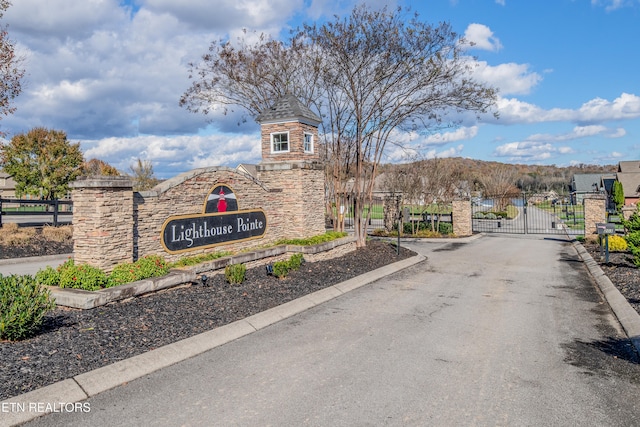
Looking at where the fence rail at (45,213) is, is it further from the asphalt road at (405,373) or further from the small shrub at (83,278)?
the asphalt road at (405,373)

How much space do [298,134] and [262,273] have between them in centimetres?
515

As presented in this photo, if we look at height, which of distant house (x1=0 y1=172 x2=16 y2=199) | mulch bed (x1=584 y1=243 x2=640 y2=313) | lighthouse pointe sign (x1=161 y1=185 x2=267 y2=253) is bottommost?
mulch bed (x1=584 y1=243 x2=640 y2=313)

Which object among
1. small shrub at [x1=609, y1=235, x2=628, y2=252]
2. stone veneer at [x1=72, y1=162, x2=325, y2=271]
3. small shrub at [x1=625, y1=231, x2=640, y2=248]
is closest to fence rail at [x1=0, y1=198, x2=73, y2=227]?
stone veneer at [x1=72, y1=162, x2=325, y2=271]

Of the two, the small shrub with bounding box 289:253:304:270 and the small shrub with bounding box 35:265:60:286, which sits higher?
the small shrub with bounding box 35:265:60:286

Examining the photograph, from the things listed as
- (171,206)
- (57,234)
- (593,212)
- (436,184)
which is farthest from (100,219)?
(436,184)

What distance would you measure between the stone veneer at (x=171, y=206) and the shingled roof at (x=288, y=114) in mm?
1489

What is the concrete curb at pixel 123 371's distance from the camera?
454 centimetres

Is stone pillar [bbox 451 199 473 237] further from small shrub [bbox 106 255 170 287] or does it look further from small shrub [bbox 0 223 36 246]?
small shrub [bbox 0 223 36 246]

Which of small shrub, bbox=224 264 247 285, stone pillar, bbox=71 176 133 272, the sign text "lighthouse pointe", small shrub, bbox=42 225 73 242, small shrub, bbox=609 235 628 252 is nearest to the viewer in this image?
stone pillar, bbox=71 176 133 272

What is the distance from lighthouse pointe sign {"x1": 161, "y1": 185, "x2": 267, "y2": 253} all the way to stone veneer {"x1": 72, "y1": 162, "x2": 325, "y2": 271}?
147 mm

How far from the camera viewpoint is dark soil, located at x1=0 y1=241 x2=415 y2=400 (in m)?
5.35

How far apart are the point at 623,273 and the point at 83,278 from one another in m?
13.6

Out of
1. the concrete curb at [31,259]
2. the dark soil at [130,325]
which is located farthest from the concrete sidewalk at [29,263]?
the dark soil at [130,325]

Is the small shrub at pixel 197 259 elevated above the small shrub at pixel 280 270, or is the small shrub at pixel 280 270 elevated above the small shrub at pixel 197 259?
the small shrub at pixel 197 259
